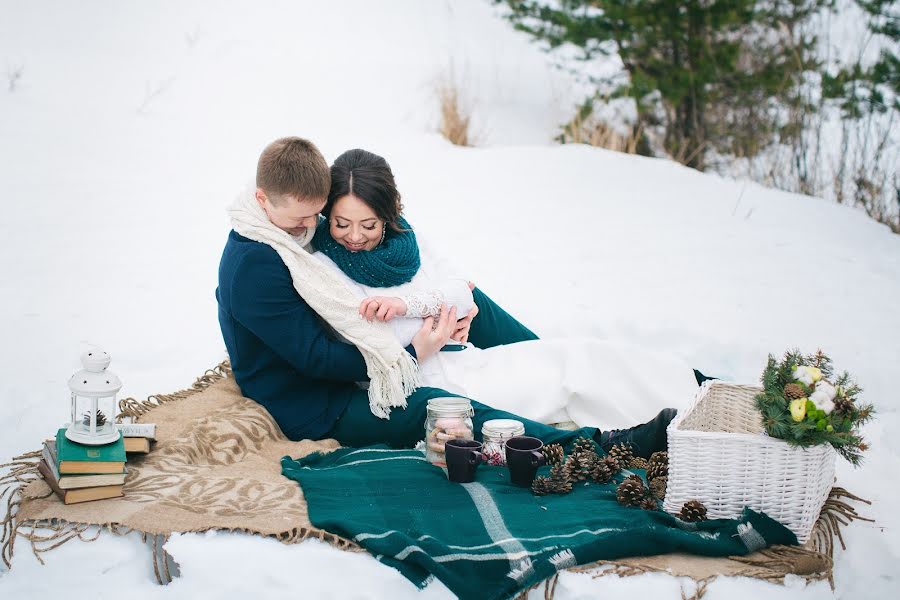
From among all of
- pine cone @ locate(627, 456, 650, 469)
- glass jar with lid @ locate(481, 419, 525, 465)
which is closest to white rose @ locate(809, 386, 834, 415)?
pine cone @ locate(627, 456, 650, 469)

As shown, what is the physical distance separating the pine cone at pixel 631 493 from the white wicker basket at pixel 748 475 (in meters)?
0.08

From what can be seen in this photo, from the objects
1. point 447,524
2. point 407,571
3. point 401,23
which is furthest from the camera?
point 401,23

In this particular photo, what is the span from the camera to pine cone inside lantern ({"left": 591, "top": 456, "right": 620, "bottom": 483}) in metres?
2.71

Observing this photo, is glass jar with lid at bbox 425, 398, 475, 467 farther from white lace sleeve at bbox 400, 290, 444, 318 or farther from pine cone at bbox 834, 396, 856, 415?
pine cone at bbox 834, 396, 856, 415

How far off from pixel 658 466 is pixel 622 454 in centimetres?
15

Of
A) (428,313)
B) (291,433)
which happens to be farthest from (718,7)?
(291,433)

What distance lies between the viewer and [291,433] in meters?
3.09

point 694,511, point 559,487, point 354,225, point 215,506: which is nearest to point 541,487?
point 559,487

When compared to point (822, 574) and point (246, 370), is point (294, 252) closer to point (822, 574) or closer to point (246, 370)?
point (246, 370)

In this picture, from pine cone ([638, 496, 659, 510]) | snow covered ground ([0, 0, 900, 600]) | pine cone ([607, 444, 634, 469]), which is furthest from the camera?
pine cone ([607, 444, 634, 469])

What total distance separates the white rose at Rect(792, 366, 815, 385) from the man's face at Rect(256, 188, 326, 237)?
154 cm

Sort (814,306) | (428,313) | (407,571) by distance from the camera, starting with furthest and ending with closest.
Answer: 1. (814,306)
2. (428,313)
3. (407,571)

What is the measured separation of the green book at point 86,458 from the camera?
2379 millimetres

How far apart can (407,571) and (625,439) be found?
1.04 metres
